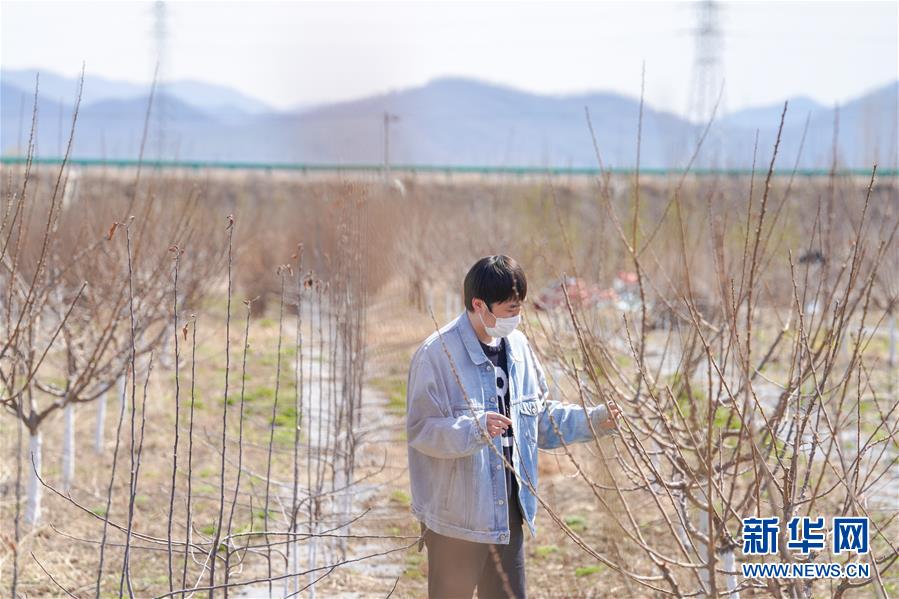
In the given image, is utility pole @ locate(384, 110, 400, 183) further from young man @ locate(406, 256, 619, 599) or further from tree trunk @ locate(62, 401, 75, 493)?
young man @ locate(406, 256, 619, 599)

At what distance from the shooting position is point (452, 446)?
292 cm

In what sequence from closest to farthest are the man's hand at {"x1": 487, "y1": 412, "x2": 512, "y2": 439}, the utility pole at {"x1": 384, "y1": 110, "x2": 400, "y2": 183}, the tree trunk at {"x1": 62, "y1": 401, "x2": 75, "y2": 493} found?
the man's hand at {"x1": 487, "y1": 412, "x2": 512, "y2": 439}
the tree trunk at {"x1": 62, "y1": 401, "x2": 75, "y2": 493}
the utility pole at {"x1": 384, "y1": 110, "x2": 400, "y2": 183}

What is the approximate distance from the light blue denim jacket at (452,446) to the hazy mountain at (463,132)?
1.10 m

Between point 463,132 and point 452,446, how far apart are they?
78.8 meters

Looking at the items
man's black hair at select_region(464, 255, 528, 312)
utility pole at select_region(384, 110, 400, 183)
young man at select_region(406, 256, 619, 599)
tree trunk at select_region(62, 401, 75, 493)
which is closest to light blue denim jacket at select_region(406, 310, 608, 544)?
young man at select_region(406, 256, 619, 599)

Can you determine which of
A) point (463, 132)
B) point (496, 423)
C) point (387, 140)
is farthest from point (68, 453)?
point (463, 132)

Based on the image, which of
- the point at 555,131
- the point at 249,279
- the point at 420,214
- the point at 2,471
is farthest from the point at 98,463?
the point at 555,131

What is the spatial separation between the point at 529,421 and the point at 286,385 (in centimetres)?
833

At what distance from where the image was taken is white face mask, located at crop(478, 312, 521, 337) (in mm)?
3068

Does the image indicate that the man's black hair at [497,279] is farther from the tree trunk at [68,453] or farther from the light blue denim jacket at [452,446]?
the tree trunk at [68,453]

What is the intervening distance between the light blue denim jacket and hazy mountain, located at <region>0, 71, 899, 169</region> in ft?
3.62

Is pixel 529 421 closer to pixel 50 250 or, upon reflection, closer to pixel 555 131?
pixel 50 250

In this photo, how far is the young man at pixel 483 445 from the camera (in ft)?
9.93

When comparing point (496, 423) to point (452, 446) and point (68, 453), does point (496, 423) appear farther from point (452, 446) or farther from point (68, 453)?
point (68, 453)
